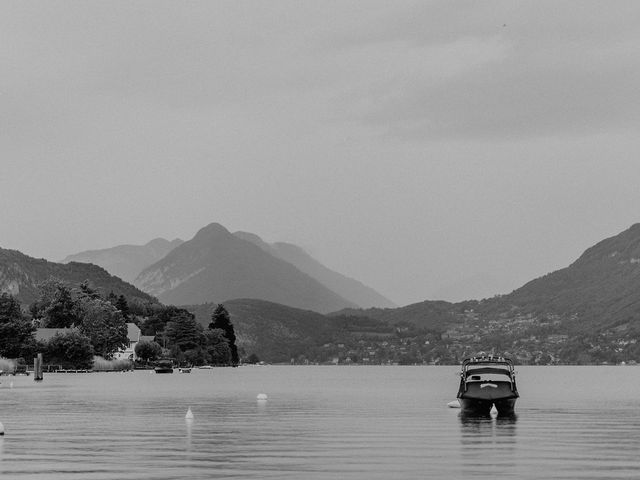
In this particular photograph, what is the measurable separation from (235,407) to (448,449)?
45.0 meters

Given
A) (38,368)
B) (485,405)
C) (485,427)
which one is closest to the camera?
(485,427)

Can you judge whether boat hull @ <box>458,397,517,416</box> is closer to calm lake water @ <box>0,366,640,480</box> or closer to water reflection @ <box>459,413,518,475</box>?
water reflection @ <box>459,413,518,475</box>

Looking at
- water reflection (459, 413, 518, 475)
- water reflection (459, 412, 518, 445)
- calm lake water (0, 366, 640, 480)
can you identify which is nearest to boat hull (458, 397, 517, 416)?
water reflection (459, 412, 518, 445)

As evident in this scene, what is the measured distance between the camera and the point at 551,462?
4850 centimetres

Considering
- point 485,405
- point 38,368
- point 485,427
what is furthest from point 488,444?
point 38,368

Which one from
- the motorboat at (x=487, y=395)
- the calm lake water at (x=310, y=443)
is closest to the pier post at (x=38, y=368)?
the calm lake water at (x=310, y=443)

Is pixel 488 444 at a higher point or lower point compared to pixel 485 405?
lower

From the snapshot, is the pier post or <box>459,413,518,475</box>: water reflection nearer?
<box>459,413,518,475</box>: water reflection

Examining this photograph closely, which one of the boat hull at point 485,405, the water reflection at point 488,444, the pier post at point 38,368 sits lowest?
the water reflection at point 488,444

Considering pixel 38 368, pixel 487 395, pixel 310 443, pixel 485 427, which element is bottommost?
pixel 310 443

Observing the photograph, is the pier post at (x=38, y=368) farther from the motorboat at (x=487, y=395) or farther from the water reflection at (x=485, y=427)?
the water reflection at (x=485, y=427)

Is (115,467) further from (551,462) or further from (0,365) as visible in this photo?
(0,365)

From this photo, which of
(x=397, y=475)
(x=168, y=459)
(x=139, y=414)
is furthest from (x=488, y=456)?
(x=139, y=414)

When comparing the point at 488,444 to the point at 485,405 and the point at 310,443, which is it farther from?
the point at 485,405
